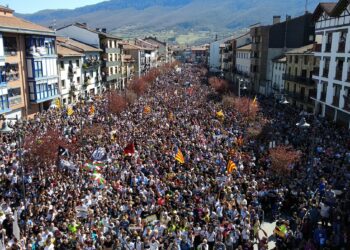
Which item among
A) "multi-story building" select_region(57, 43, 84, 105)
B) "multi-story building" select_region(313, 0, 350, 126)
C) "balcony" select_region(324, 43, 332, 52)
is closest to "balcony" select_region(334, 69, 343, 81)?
"multi-story building" select_region(313, 0, 350, 126)

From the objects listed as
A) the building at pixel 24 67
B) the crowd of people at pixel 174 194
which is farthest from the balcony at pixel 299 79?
the building at pixel 24 67

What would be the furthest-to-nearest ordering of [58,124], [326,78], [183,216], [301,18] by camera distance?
1. [301,18]
2. [326,78]
3. [58,124]
4. [183,216]

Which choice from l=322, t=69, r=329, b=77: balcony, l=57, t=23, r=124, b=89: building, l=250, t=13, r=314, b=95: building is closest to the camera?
l=322, t=69, r=329, b=77: balcony

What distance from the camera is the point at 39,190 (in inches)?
798

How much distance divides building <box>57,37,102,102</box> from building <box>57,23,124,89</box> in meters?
1.82

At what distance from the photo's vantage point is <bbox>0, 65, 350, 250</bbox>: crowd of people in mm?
14562

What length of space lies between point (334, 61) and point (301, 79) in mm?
10204

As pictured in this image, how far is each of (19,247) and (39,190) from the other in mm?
6728

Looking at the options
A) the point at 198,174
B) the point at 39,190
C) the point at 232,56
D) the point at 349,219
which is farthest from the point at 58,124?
the point at 232,56

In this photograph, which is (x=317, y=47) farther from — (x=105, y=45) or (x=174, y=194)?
(x=105, y=45)

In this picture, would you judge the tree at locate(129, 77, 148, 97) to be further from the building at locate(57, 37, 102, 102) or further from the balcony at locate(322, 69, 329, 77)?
the balcony at locate(322, 69, 329, 77)

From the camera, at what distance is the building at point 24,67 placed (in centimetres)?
3750

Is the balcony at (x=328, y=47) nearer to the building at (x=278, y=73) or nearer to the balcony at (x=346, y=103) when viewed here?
the balcony at (x=346, y=103)

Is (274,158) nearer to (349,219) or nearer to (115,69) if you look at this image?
(349,219)
